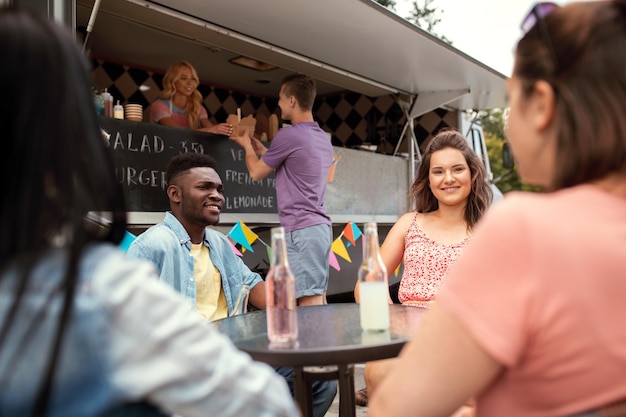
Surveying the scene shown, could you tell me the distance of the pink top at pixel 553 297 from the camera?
768 millimetres

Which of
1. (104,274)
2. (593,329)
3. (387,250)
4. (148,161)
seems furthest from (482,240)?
(148,161)

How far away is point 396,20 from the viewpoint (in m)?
4.29

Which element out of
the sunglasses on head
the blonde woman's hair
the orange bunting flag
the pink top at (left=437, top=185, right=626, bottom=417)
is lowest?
the orange bunting flag

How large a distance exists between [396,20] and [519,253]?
3816 mm

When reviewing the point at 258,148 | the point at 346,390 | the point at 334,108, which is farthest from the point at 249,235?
the point at 334,108

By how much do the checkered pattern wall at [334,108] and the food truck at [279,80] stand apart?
0.05 ft

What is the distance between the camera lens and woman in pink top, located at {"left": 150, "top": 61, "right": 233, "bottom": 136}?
15.0 feet

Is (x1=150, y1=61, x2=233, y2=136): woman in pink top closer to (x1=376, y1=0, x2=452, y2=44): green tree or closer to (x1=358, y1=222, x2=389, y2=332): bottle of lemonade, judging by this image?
(x1=376, y1=0, x2=452, y2=44): green tree

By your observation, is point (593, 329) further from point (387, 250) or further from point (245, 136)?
point (245, 136)

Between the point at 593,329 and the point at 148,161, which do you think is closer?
the point at 593,329

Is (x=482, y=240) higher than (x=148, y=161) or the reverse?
the reverse

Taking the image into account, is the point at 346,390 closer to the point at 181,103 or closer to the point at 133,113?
the point at 133,113

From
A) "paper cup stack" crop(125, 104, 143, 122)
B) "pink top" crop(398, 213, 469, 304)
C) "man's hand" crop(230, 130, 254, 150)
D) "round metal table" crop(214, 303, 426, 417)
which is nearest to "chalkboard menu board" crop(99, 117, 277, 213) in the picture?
"man's hand" crop(230, 130, 254, 150)

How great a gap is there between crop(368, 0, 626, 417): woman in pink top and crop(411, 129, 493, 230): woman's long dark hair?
197 cm
